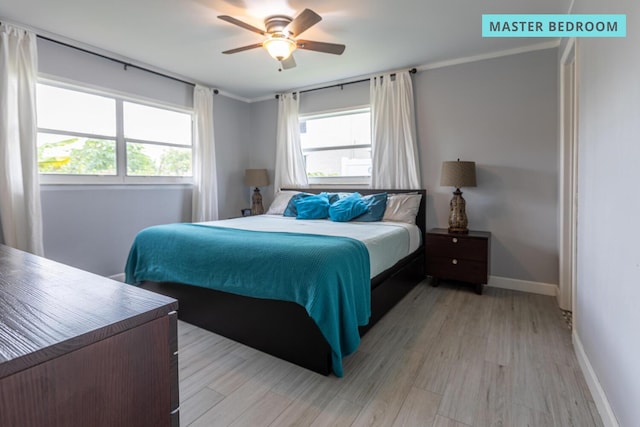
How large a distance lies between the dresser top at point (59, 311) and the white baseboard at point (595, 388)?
195cm

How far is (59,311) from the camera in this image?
68 centimetres

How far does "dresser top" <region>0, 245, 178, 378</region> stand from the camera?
53cm

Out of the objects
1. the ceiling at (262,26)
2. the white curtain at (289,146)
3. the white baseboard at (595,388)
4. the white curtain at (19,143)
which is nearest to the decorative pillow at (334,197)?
the white curtain at (289,146)

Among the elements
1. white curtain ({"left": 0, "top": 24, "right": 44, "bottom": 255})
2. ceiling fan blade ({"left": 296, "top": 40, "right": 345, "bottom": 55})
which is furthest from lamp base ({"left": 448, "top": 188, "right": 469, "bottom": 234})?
white curtain ({"left": 0, "top": 24, "right": 44, "bottom": 255})

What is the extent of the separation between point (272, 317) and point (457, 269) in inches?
84.1

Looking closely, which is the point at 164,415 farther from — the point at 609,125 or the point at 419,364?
the point at 609,125

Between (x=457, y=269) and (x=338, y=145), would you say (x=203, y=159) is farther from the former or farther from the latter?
(x=457, y=269)

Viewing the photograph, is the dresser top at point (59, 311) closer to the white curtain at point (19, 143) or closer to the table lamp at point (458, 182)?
the white curtain at point (19, 143)

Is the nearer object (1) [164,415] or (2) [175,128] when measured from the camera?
(1) [164,415]

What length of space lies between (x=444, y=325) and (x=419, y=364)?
2.19 ft

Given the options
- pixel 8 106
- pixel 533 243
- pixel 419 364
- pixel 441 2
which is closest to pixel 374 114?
pixel 441 2

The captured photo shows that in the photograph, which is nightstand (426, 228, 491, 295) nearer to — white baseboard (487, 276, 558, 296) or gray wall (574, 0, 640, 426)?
white baseboard (487, 276, 558, 296)

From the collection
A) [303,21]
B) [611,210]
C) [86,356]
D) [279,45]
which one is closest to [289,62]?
[279,45]

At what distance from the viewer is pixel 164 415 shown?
0.70m
